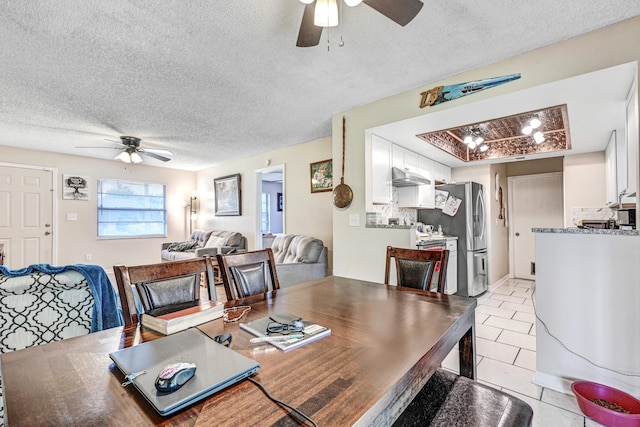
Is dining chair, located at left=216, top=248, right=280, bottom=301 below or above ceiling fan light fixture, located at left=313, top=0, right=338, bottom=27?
below

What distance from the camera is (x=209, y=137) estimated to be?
4.43 metres

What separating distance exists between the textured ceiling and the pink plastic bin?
233 cm

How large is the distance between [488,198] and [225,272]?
15.1 ft

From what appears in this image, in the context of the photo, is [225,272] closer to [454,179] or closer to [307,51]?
[307,51]

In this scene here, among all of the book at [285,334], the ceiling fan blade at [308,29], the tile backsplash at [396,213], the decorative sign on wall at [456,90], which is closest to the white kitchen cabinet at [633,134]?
the decorative sign on wall at [456,90]

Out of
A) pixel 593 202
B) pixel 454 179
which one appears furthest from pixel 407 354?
pixel 454 179

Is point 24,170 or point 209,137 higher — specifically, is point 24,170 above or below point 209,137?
below

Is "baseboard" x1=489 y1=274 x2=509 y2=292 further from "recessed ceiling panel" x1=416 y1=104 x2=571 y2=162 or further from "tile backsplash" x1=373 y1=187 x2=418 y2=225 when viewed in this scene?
"recessed ceiling panel" x1=416 y1=104 x2=571 y2=162

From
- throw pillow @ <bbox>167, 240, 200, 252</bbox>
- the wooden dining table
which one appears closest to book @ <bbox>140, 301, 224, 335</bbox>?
the wooden dining table

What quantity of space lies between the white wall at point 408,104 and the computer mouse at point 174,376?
2.48 m

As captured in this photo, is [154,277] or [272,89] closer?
[154,277]

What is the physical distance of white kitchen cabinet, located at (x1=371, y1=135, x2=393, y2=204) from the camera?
10.8 ft

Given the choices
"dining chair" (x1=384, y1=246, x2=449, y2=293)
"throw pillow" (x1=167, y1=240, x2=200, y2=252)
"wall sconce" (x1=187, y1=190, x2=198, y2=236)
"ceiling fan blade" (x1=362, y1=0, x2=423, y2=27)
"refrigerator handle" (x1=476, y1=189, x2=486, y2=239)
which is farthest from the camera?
"wall sconce" (x1=187, y1=190, x2=198, y2=236)

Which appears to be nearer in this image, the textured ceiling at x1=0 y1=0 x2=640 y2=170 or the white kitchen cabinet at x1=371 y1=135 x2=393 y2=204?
the textured ceiling at x1=0 y1=0 x2=640 y2=170
